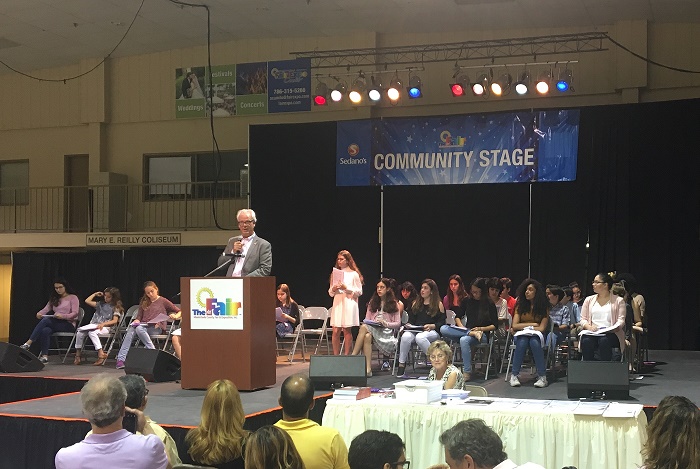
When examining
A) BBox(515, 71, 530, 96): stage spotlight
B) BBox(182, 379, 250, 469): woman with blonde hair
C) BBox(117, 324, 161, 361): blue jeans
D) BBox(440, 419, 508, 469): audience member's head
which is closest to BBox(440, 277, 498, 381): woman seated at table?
BBox(117, 324, 161, 361): blue jeans

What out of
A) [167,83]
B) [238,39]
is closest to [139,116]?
[167,83]

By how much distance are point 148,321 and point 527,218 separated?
5.60m

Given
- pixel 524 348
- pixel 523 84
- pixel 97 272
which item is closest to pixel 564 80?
pixel 523 84

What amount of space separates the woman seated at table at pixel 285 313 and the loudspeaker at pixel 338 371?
3572 mm

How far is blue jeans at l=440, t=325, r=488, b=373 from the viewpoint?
30.0 feet

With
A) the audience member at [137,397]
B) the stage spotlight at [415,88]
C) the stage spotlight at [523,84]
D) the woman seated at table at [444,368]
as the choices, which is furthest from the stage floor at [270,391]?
the stage spotlight at [415,88]

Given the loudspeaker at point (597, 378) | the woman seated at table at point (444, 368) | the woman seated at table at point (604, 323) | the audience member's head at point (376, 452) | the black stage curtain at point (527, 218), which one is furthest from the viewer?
the black stage curtain at point (527, 218)

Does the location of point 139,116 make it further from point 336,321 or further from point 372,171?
point 336,321

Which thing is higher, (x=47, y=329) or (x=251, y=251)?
(x=251, y=251)

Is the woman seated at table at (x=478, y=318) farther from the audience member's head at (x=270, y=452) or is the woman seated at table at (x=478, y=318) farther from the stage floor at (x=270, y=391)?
the audience member's head at (x=270, y=452)

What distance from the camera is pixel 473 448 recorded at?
10.6ft

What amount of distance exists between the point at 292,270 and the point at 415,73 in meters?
3.75

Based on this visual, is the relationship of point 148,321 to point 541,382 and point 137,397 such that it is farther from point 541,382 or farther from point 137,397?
point 137,397

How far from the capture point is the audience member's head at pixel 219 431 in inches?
166
